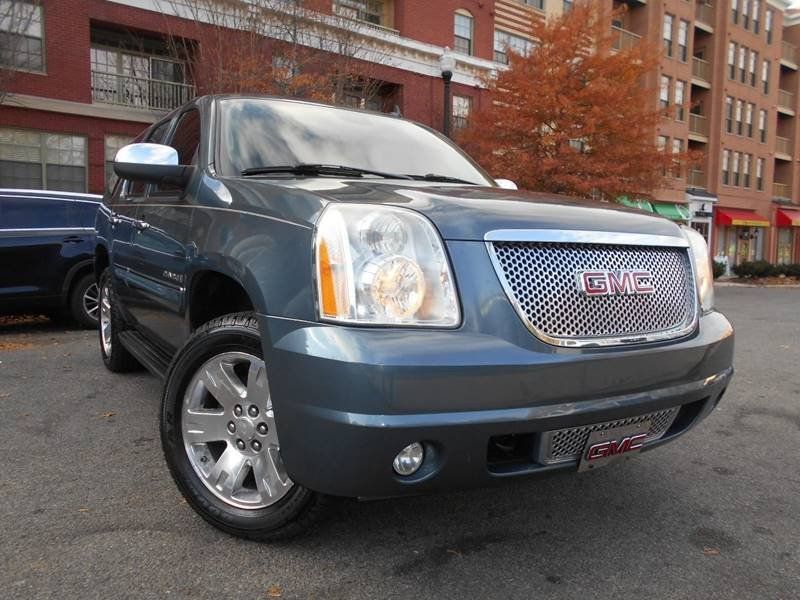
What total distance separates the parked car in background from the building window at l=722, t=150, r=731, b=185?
118 feet

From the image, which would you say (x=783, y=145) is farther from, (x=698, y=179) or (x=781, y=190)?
(x=698, y=179)

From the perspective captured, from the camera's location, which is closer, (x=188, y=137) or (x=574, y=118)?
(x=188, y=137)

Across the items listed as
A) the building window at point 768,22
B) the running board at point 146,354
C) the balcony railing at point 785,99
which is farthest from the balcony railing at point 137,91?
the balcony railing at point 785,99

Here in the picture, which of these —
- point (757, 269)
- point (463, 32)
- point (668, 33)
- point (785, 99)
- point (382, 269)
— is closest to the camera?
point (382, 269)

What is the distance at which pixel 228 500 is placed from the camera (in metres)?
2.45

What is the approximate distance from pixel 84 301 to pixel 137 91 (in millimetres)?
11526

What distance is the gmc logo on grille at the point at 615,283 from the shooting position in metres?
2.21

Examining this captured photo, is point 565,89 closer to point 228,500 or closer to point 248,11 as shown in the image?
point 248,11

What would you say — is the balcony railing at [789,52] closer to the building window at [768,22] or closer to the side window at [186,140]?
the building window at [768,22]

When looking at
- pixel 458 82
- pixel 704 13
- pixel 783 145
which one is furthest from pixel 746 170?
pixel 458 82

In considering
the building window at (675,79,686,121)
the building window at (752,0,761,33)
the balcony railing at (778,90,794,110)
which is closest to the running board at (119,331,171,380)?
the building window at (675,79,686,121)

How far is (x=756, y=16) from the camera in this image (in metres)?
37.5

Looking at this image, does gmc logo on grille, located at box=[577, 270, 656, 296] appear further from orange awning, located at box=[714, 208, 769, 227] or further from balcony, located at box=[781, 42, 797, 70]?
balcony, located at box=[781, 42, 797, 70]

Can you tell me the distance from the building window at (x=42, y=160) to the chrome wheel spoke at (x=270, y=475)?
53.6ft
